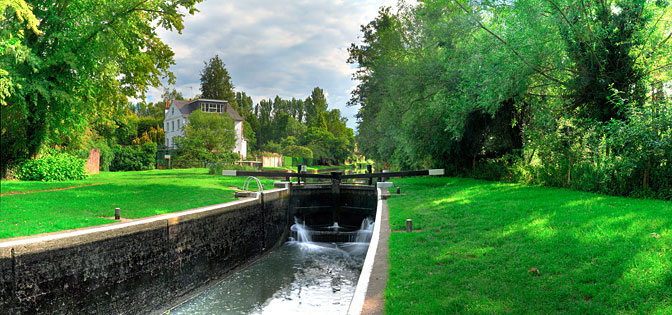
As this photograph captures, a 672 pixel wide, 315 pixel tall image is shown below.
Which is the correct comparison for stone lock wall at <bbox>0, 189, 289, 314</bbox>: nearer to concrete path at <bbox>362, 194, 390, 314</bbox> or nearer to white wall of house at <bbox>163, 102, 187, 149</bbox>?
concrete path at <bbox>362, 194, 390, 314</bbox>

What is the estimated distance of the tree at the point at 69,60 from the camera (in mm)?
14648

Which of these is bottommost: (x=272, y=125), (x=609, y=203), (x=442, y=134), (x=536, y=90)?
(x=609, y=203)

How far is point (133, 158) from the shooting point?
114 ft

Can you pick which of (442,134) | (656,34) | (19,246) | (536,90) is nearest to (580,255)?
(19,246)

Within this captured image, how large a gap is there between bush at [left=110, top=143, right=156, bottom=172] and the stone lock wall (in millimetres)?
26549

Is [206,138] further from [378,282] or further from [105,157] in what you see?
[378,282]

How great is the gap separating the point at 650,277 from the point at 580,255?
40.3 inches

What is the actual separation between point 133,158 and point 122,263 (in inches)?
1204

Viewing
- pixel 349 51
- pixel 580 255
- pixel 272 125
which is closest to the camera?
pixel 580 255

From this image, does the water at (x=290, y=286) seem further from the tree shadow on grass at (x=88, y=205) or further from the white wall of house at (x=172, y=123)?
the white wall of house at (x=172, y=123)

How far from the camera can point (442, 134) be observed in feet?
64.3

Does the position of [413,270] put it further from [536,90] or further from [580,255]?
[536,90]

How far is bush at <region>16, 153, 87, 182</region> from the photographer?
56.7 feet

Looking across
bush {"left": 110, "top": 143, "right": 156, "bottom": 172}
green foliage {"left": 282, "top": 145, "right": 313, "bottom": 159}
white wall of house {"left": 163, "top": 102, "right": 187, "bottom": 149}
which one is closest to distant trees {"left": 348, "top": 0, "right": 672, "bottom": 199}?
bush {"left": 110, "top": 143, "right": 156, "bottom": 172}
